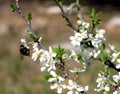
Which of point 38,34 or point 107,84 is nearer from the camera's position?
point 107,84

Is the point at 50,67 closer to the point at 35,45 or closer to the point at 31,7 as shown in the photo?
the point at 35,45

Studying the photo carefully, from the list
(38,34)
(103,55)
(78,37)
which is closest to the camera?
(78,37)

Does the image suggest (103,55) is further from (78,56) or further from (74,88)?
(74,88)

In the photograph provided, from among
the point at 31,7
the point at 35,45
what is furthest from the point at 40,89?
the point at 31,7

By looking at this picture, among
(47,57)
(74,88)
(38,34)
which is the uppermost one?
(38,34)

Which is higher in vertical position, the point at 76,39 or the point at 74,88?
the point at 76,39

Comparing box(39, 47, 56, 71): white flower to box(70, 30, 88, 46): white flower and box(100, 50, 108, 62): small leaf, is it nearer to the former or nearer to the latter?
box(70, 30, 88, 46): white flower

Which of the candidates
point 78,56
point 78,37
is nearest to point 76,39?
point 78,37

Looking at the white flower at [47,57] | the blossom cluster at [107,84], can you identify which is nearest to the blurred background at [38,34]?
the blossom cluster at [107,84]
